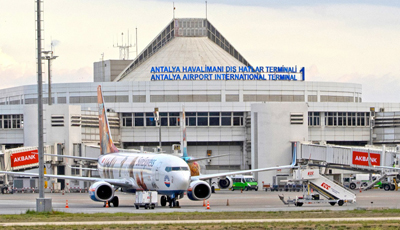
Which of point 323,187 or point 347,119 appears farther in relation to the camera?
point 347,119

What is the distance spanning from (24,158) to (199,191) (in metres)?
43.1

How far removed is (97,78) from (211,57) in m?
29.7

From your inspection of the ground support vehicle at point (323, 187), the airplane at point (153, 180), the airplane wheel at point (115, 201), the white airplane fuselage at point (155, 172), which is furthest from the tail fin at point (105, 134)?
the ground support vehicle at point (323, 187)

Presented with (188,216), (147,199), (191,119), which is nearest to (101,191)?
(147,199)

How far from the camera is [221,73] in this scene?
13312 centimetres

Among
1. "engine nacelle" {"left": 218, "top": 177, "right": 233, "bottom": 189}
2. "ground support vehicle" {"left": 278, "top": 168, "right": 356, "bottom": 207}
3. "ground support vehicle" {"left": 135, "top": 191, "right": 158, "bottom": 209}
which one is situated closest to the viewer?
"ground support vehicle" {"left": 135, "top": 191, "right": 158, "bottom": 209}

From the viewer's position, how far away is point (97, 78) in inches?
6535

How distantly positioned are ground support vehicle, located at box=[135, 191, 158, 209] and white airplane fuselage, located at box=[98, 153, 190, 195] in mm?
1388

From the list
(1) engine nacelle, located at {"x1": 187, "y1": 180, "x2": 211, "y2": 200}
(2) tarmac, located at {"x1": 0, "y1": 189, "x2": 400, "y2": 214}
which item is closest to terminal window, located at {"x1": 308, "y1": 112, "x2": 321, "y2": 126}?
(2) tarmac, located at {"x1": 0, "y1": 189, "x2": 400, "y2": 214}

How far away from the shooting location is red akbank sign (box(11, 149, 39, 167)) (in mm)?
98812

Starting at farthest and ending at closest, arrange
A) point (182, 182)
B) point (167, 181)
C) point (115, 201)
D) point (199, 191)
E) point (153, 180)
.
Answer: point (115, 201)
point (199, 191)
point (153, 180)
point (167, 181)
point (182, 182)

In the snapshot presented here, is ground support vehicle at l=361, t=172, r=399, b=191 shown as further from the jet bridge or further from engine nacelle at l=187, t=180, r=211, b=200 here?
engine nacelle at l=187, t=180, r=211, b=200

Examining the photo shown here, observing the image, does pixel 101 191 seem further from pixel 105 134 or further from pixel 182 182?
pixel 105 134

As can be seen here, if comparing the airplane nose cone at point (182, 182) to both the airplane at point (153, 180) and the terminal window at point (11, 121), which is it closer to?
the airplane at point (153, 180)
